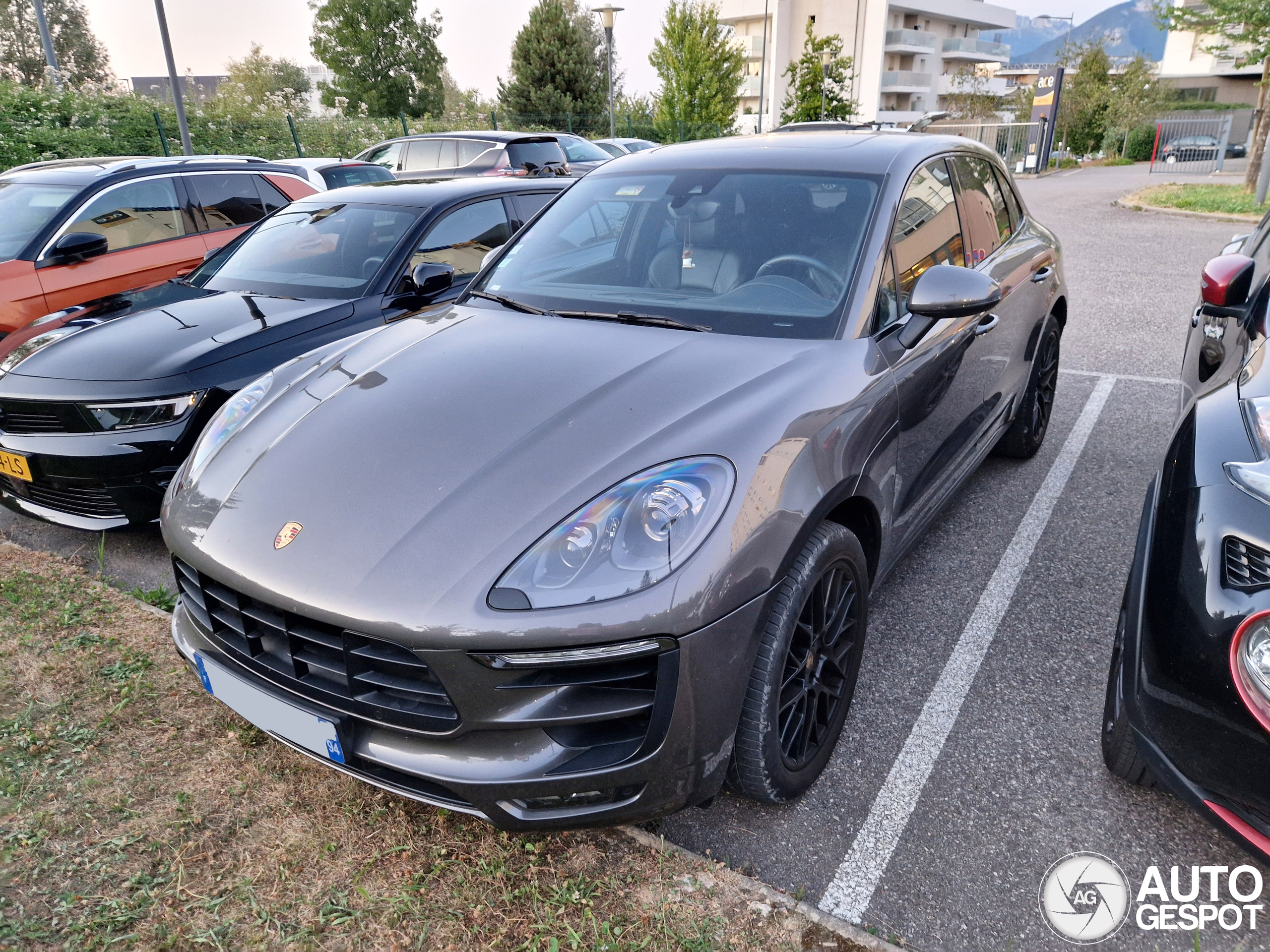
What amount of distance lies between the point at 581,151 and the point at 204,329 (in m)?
12.1

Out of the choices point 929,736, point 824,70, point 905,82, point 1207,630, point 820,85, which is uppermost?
point 905,82

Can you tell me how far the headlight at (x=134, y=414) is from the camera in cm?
353

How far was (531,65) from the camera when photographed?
1412 inches

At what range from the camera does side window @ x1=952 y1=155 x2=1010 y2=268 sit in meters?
3.47

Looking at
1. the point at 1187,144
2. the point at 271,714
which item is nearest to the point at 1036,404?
the point at 271,714

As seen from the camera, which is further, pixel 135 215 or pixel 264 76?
Answer: pixel 264 76

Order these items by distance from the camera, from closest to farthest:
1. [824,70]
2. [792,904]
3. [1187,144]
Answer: [792,904]
[1187,144]
[824,70]

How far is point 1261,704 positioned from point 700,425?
1.29 meters

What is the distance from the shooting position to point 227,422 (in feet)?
8.52

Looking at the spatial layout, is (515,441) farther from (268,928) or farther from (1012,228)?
(1012,228)

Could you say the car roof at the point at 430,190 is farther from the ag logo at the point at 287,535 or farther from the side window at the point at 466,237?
the ag logo at the point at 287,535

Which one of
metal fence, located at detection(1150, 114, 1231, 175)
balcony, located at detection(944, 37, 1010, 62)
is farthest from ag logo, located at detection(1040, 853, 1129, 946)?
balcony, located at detection(944, 37, 1010, 62)

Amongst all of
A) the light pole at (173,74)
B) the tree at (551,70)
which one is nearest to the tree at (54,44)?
the tree at (551,70)

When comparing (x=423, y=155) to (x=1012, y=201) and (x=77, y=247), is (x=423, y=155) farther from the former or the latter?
(x=1012, y=201)
